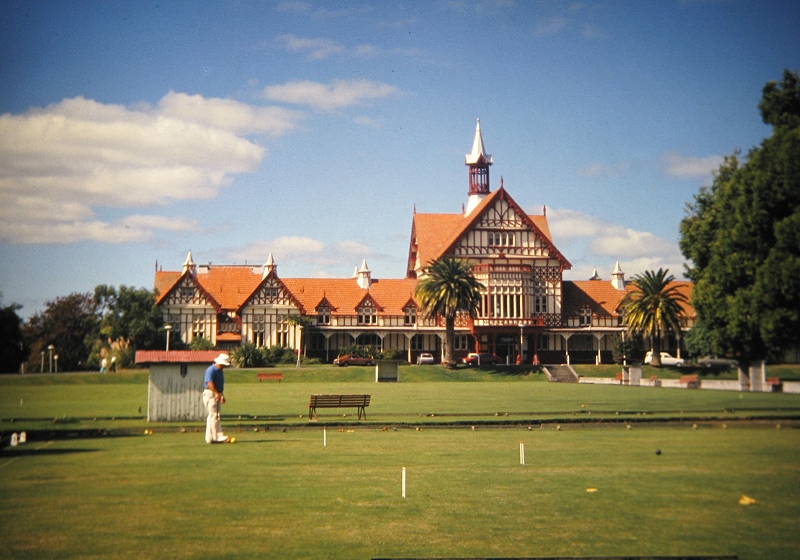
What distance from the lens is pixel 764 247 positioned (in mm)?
24328

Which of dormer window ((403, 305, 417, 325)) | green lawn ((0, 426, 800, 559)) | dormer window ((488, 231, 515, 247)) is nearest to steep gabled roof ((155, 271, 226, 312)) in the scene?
dormer window ((403, 305, 417, 325))

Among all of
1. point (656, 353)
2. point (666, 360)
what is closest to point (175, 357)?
point (656, 353)

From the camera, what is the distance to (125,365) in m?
65.3

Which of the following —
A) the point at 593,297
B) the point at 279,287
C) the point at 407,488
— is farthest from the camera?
the point at 593,297

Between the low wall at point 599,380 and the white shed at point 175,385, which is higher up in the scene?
the white shed at point 175,385

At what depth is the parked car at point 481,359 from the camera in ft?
247

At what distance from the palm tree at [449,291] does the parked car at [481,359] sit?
13.9 ft

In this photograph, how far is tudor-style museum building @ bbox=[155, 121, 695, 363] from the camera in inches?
3164

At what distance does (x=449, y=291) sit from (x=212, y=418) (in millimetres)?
51498

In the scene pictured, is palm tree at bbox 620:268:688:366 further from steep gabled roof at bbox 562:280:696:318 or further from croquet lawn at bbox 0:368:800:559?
croquet lawn at bbox 0:368:800:559

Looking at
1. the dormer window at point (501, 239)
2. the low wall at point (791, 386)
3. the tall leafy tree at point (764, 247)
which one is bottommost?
the low wall at point (791, 386)

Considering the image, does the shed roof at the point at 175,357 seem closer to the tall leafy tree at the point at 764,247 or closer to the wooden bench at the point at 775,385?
the tall leafy tree at the point at 764,247

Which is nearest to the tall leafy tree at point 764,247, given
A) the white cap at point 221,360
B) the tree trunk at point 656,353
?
the white cap at point 221,360

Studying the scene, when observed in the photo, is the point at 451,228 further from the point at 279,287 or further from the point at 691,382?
the point at 691,382
